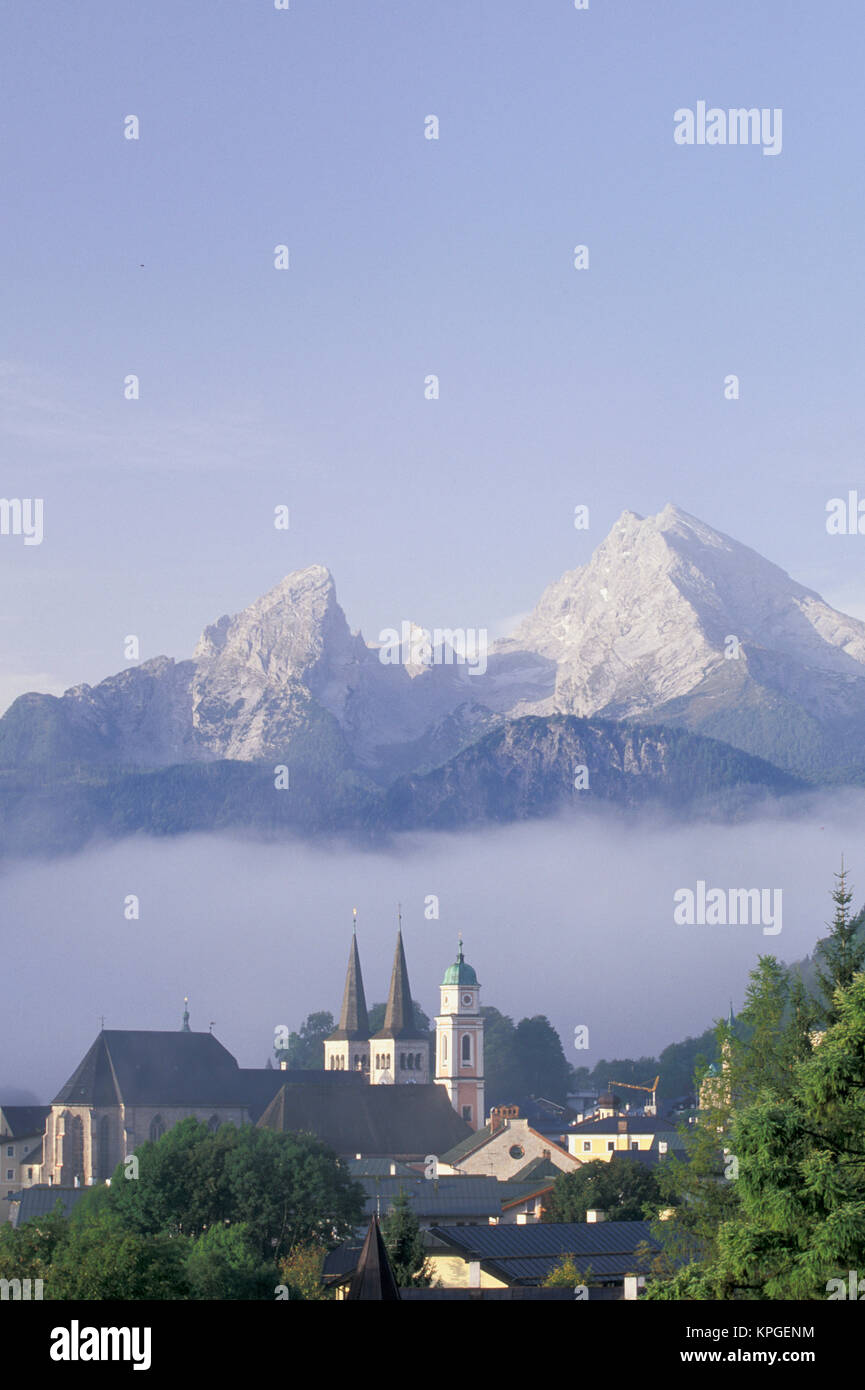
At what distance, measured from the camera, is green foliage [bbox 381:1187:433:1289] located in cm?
7675

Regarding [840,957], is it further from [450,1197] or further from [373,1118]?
[373,1118]

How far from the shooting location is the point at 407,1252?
7775cm

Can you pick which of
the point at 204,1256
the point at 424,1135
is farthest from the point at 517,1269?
the point at 424,1135

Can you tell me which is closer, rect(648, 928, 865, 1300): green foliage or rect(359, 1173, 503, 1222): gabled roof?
rect(648, 928, 865, 1300): green foliage

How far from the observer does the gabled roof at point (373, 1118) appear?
188375mm

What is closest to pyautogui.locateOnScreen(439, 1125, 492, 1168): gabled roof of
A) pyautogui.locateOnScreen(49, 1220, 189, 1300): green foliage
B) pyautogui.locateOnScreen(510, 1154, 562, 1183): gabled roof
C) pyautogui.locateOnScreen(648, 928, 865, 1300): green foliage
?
pyautogui.locateOnScreen(510, 1154, 562, 1183): gabled roof

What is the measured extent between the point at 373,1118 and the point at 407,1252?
116757 mm

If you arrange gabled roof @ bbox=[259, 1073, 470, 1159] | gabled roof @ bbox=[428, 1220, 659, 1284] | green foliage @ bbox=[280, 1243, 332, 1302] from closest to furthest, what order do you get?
gabled roof @ bbox=[428, 1220, 659, 1284] < green foliage @ bbox=[280, 1243, 332, 1302] < gabled roof @ bbox=[259, 1073, 470, 1159]

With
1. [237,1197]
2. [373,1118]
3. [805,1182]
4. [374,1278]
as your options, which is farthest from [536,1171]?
[805,1182]

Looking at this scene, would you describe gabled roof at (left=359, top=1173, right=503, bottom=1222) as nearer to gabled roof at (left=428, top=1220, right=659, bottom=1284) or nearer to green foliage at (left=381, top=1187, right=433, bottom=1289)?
gabled roof at (left=428, top=1220, right=659, bottom=1284)

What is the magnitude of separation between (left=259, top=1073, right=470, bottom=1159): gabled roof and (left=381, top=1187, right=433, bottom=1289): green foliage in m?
107

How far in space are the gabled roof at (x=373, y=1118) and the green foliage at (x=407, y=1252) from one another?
107211 millimetres

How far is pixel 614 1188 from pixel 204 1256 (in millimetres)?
34315
